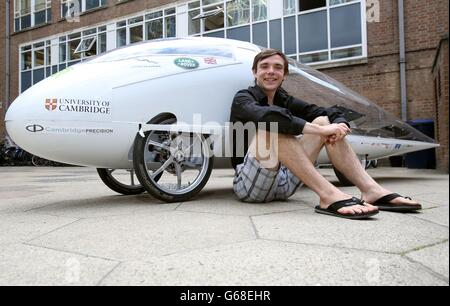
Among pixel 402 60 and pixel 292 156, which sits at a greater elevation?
pixel 402 60

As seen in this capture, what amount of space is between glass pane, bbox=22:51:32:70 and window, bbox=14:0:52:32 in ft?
4.65

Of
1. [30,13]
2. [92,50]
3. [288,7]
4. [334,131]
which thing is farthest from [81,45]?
[334,131]

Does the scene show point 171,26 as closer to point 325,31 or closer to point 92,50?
point 92,50

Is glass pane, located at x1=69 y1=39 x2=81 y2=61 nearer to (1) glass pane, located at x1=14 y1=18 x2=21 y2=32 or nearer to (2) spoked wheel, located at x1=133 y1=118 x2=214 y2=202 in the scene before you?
(1) glass pane, located at x1=14 y1=18 x2=21 y2=32

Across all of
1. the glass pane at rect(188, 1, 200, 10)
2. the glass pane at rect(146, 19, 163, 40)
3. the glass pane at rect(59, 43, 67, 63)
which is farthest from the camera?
the glass pane at rect(59, 43, 67, 63)

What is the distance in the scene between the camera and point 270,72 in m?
2.86

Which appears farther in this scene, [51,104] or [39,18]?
[39,18]

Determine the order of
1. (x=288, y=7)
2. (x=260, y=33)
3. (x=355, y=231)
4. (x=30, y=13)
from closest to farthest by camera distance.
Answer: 1. (x=355, y=231)
2. (x=288, y=7)
3. (x=260, y=33)
4. (x=30, y=13)

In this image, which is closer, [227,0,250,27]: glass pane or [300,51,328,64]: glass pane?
[300,51,328,64]: glass pane

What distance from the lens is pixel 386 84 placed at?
11.1 metres

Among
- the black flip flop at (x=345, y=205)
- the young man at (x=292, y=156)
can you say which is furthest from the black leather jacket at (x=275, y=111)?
the black flip flop at (x=345, y=205)

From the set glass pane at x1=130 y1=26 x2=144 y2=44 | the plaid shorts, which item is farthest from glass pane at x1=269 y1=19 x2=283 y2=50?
the plaid shorts

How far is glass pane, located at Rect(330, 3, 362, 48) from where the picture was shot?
11.3m

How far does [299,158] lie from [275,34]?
36.0 feet
